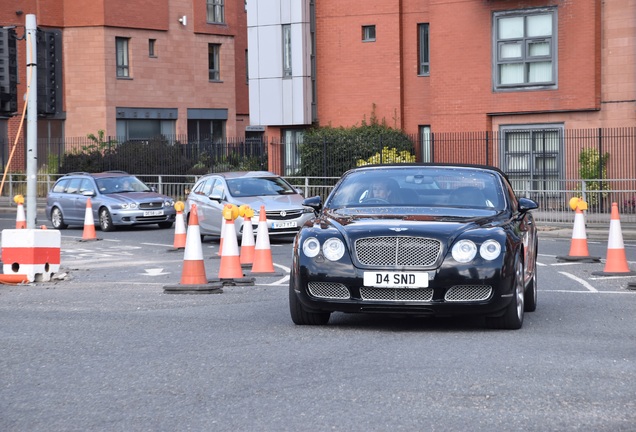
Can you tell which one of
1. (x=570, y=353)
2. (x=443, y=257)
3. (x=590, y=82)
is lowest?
(x=570, y=353)

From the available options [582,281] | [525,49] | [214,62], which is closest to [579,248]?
[582,281]

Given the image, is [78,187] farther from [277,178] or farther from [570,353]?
[570,353]

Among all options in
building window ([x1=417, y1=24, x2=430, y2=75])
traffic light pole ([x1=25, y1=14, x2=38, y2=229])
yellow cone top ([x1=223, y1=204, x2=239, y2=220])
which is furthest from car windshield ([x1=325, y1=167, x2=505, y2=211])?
building window ([x1=417, y1=24, x2=430, y2=75])

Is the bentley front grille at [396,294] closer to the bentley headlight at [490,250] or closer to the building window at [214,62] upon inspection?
the bentley headlight at [490,250]

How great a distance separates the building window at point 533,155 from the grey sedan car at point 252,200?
9750 millimetres

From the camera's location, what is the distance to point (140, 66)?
53.0 m

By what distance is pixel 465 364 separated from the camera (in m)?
8.55

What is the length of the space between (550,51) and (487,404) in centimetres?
2688

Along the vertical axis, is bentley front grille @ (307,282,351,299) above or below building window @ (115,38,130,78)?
below

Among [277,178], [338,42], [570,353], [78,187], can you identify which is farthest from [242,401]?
[338,42]

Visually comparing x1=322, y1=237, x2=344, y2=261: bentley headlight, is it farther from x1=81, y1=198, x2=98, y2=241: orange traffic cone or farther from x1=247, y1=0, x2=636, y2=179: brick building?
x1=247, y1=0, x2=636, y2=179: brick building

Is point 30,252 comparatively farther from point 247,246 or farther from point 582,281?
point 582,281

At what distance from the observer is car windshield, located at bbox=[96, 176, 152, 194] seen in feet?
102

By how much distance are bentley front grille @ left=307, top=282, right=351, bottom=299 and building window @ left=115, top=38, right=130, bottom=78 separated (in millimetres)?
43181
